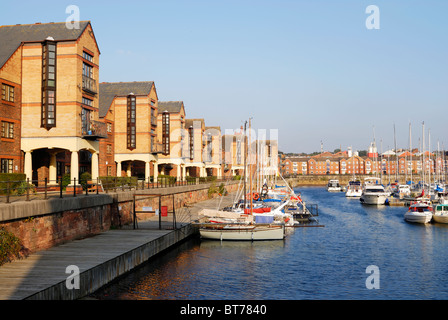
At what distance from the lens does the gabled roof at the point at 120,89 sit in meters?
53.0

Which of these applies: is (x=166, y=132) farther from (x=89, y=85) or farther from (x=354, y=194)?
(x=354, y=194)

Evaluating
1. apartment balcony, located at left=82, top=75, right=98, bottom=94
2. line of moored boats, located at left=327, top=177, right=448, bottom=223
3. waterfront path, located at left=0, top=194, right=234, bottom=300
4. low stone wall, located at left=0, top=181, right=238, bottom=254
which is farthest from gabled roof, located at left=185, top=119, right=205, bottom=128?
waterfront path, located at left=0, top=194, right=234, bottom=300

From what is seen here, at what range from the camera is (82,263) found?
776 inches

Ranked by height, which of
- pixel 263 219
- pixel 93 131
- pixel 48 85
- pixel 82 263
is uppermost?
pixel 48 85

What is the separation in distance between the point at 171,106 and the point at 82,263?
5445cm

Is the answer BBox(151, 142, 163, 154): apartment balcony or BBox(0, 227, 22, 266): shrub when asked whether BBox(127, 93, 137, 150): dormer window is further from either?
BBox(0, 227, 22, 266): shrub

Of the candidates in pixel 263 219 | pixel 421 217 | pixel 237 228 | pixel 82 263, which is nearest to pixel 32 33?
pixel 237 228

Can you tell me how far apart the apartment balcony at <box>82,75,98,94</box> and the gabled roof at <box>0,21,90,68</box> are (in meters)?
3.59

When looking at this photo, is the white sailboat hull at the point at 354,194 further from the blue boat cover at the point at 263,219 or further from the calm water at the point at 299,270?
the blue boat cover at the point at 263,219

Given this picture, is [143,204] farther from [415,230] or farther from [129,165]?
[415,230]

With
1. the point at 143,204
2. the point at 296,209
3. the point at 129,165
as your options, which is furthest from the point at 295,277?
the point at 129,165

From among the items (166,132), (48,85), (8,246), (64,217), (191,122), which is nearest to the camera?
(8,246)

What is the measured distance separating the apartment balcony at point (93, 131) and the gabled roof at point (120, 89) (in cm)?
1509

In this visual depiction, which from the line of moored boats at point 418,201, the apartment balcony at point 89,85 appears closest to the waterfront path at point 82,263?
the apartment balcony at point 89,85
